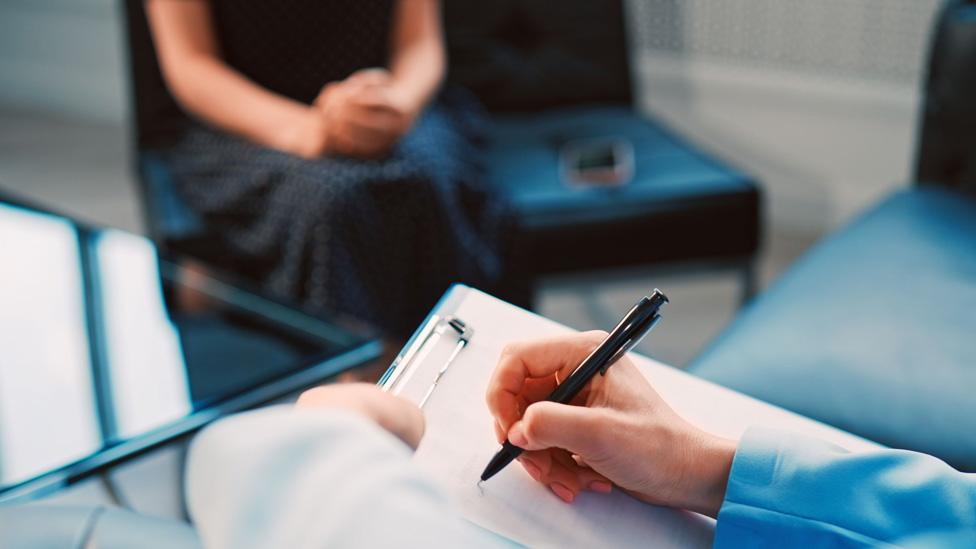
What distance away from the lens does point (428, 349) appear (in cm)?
55

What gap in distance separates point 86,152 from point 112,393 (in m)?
1.78

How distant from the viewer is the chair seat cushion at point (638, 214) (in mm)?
1382

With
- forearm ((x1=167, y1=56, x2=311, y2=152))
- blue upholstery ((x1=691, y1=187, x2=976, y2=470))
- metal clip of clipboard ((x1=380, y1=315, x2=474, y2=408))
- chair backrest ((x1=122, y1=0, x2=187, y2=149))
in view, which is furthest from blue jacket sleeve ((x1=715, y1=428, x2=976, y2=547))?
chair backrest ((x1=122, y1=0, x2=187, y2=149))

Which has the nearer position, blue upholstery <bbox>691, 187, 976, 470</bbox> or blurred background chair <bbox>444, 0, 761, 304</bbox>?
blue upholstery <bbox>691, 187, 976, 470</bbox>

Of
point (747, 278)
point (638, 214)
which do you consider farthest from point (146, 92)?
point (747, 278)

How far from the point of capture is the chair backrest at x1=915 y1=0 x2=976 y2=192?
1295 mm

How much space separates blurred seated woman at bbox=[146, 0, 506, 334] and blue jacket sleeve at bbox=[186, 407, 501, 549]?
0.93 meters

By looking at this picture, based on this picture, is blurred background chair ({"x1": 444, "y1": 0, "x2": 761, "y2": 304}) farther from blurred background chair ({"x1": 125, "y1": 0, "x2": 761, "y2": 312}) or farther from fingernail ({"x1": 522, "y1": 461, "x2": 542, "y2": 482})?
fingernail ({"x1": 522, "y1": 461, "x2": 542, "y2": 482})

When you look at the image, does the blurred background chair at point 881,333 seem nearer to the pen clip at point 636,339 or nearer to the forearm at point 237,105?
Result: the pen clip at point 636,339

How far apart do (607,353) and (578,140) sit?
1146 millimetres

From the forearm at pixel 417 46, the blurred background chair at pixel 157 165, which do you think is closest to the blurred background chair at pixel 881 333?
the forearm at pixel 417 46

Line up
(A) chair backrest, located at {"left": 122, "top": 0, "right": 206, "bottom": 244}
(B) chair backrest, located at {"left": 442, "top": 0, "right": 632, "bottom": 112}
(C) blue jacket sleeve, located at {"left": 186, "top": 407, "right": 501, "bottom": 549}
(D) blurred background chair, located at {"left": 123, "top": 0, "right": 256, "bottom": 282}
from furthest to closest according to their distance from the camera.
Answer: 1. (B) chair backrest, located at {"left": 442, "top": 0, "right": 632, "bottom": 112}
2. (A) chair backrest, located at {"left": 122, "top": 0, "right": 206, "bottom": 244}
3. (D) blurred background chair, located at {"left": 123, "top": 0, "right": 256, "bottom": 282}
4. (C) blue jacket sleeve, located at {"left": 186, "top": 407, "right": 501, "bottom": 549}

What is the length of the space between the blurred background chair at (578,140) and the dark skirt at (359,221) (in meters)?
0.08

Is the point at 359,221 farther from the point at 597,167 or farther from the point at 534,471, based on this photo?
the point at 534,471
